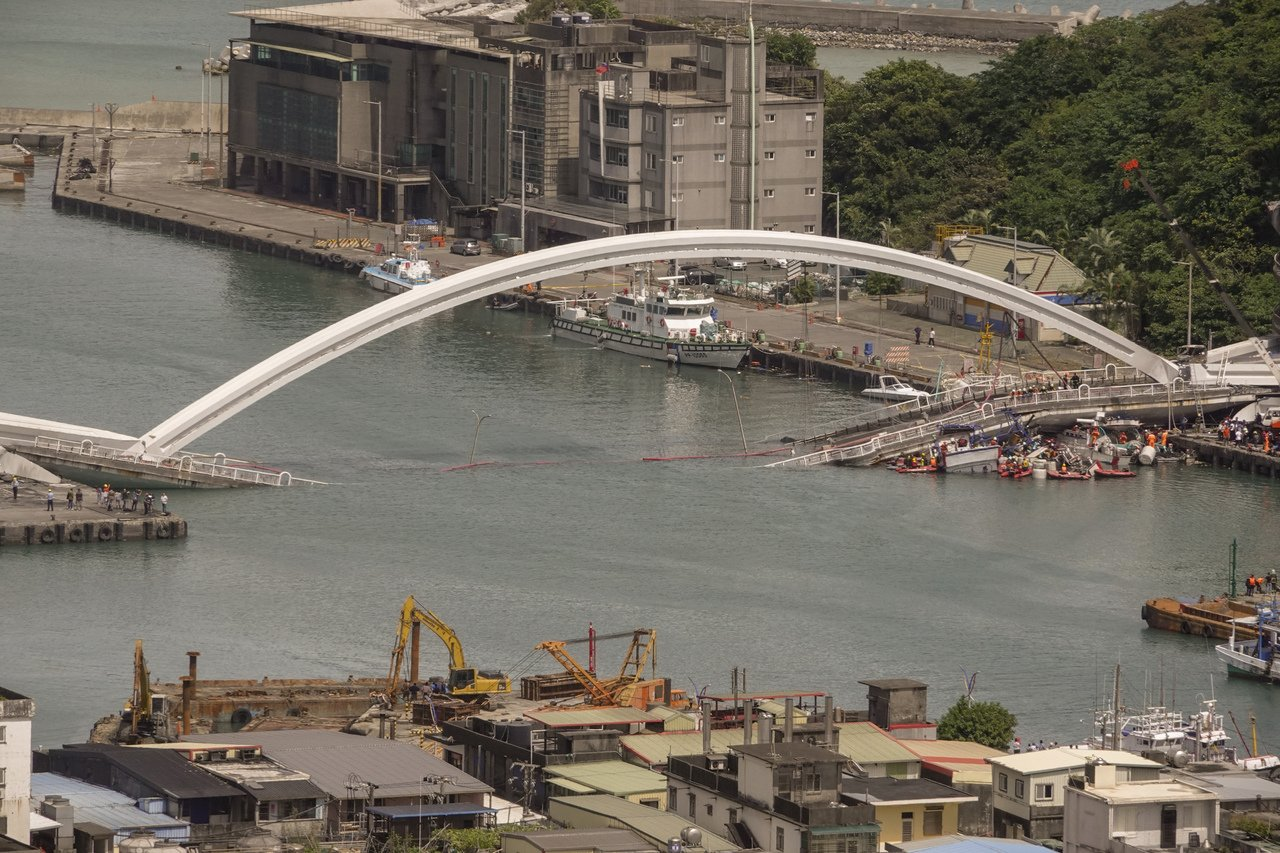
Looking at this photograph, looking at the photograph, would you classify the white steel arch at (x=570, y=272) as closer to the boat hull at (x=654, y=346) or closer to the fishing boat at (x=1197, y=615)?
the boat hull at (x=654, y=346)

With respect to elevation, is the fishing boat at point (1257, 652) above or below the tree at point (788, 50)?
below

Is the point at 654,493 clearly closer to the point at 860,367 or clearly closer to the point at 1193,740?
the point at 860,367

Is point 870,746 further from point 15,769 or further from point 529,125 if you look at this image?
point 529,125

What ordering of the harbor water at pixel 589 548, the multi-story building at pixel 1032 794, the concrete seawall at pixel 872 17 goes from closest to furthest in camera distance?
the multi-story building at pixel 1032 794
the harbor water at pixel 589 548
the concrete seawall at pixel 872 17

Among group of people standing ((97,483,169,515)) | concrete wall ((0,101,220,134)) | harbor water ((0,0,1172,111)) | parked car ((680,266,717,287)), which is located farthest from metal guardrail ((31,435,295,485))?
harbor water ((0,0,1172,111))

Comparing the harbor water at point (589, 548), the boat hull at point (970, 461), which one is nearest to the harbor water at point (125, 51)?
the harbor water at point (589, 548)

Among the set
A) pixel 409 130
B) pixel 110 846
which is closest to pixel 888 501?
pixel 110 846
